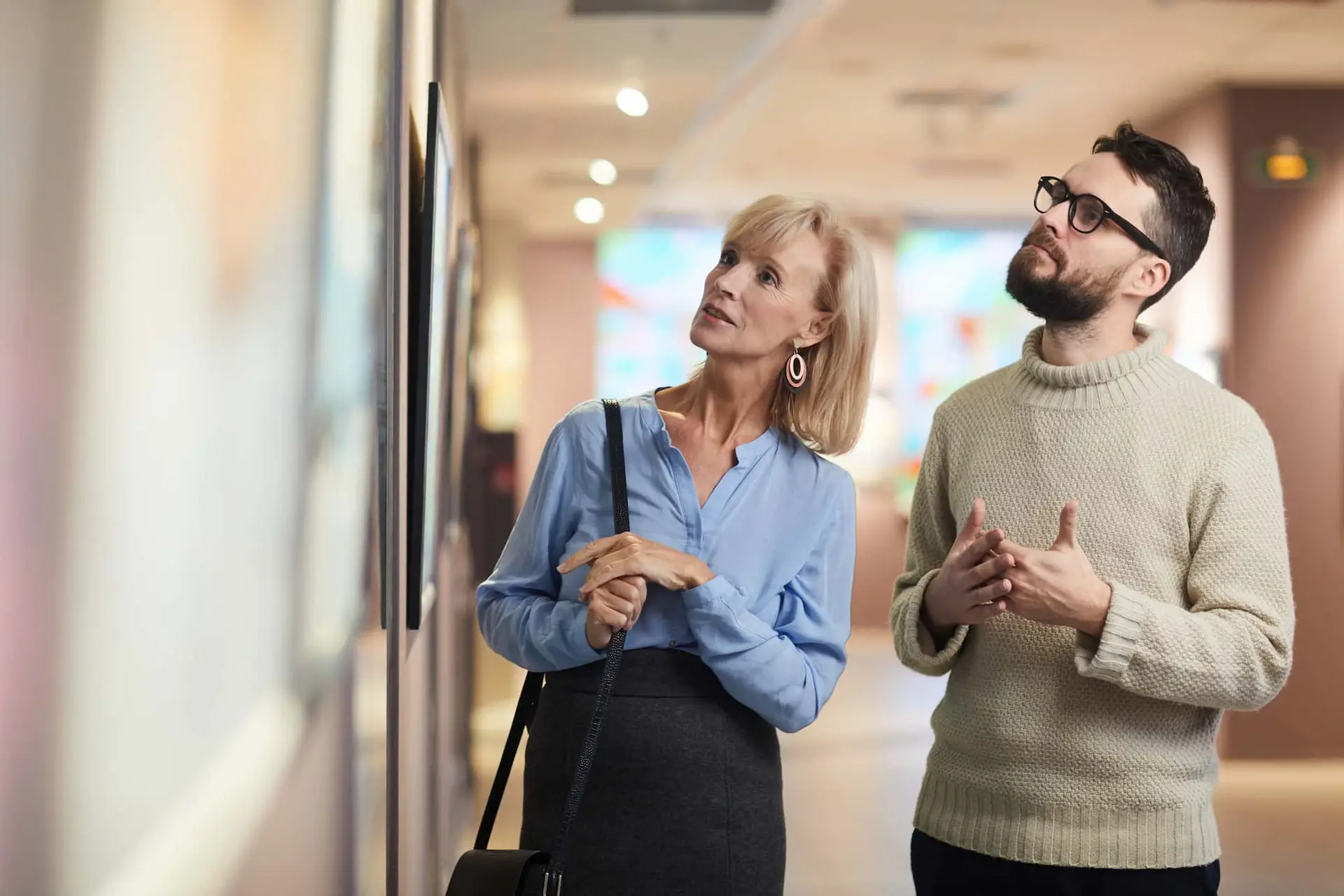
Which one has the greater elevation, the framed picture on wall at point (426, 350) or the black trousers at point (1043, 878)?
the framed picture on wall at point (426, 350)

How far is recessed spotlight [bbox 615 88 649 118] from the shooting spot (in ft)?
20.2

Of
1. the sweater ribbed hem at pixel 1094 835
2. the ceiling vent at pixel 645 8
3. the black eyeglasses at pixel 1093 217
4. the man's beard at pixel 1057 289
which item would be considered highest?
the ceiling vent at pixel 645 8

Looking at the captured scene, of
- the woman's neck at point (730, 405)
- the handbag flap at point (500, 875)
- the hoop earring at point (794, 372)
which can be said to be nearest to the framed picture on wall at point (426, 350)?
the woman's neck at point (730, 405)

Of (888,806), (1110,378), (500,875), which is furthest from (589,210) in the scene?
(500,875)

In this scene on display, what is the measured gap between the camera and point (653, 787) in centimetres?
166

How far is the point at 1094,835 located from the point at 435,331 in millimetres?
1313

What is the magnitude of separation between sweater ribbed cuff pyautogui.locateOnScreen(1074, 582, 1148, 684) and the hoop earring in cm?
51

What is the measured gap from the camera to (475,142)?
20.6 feet

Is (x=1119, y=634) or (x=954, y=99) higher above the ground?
(x=954, y=99)

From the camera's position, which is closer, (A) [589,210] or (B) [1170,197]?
(B) [1170,197]

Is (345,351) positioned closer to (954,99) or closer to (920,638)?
(920,638)

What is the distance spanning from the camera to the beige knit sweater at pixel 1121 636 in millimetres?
1605

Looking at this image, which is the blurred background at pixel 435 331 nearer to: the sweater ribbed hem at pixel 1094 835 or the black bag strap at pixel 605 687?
the black bag strap at pixel 605 687

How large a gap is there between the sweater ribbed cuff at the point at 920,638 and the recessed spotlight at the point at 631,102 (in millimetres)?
4744
